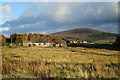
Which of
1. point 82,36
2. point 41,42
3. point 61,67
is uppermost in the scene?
point 82,36

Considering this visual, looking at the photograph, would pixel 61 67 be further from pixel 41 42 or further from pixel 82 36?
pixel 82 36

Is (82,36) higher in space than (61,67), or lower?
higher

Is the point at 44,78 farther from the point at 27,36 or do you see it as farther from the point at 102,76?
the point at 27,36

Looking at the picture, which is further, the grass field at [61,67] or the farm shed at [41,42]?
the farm shed at [41,42]

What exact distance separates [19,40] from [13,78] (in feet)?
262

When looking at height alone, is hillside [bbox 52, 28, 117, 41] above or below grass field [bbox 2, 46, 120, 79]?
above

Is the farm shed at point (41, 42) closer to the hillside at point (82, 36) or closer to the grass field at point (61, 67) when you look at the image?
the hillside at point (82, 36)

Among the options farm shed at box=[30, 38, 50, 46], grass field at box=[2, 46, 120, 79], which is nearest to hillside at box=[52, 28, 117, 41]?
farm shed at box=[30, 38, 50, 46]

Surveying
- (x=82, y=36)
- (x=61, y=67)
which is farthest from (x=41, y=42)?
(x=61, y=67)

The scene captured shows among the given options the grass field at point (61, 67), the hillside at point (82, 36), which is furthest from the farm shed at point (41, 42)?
the grass field at point (61, 67)

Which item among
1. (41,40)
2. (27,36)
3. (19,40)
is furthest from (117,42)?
(27,36)

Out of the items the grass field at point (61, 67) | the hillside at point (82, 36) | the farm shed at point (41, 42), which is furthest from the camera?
the hillside at point (82, 36)

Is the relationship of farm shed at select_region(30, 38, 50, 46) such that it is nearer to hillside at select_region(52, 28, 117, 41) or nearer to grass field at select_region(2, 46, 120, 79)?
hillside at select_region(52, 28, 117, 41)

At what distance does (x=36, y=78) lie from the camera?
569 centimetres
